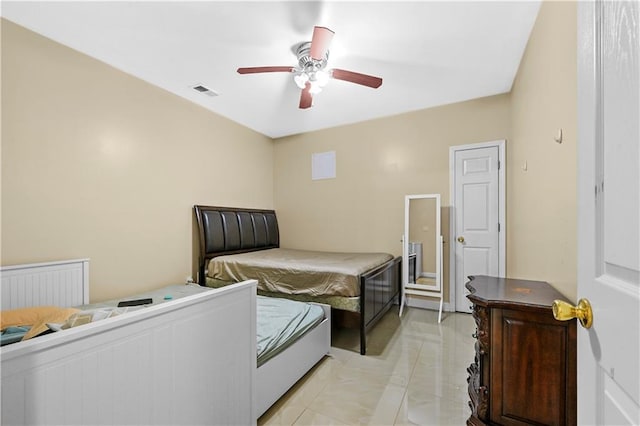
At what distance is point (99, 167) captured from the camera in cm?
260

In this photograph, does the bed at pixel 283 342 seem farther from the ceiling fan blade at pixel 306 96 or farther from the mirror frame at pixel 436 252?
the ceiling fan blade at pixel 306 96

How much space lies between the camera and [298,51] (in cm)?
238

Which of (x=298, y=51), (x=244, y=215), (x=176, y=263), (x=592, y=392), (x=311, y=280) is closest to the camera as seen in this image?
(x=592, y=392)

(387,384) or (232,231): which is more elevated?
(232,231)

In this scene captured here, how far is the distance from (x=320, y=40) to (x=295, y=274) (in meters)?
2.08

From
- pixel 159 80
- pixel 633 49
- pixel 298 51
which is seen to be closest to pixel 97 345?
pixel 633 49

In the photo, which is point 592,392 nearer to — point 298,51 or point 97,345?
point 97,345

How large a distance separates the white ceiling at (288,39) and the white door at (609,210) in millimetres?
1692

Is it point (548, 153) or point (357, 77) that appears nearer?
point (548, 153)

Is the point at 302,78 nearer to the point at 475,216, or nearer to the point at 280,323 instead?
the point at 280,323

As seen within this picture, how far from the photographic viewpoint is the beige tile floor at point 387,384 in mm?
1721

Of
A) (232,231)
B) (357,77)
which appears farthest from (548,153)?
(232,231)

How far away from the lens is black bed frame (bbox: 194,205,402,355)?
2.61 metres

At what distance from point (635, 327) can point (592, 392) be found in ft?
0.86
